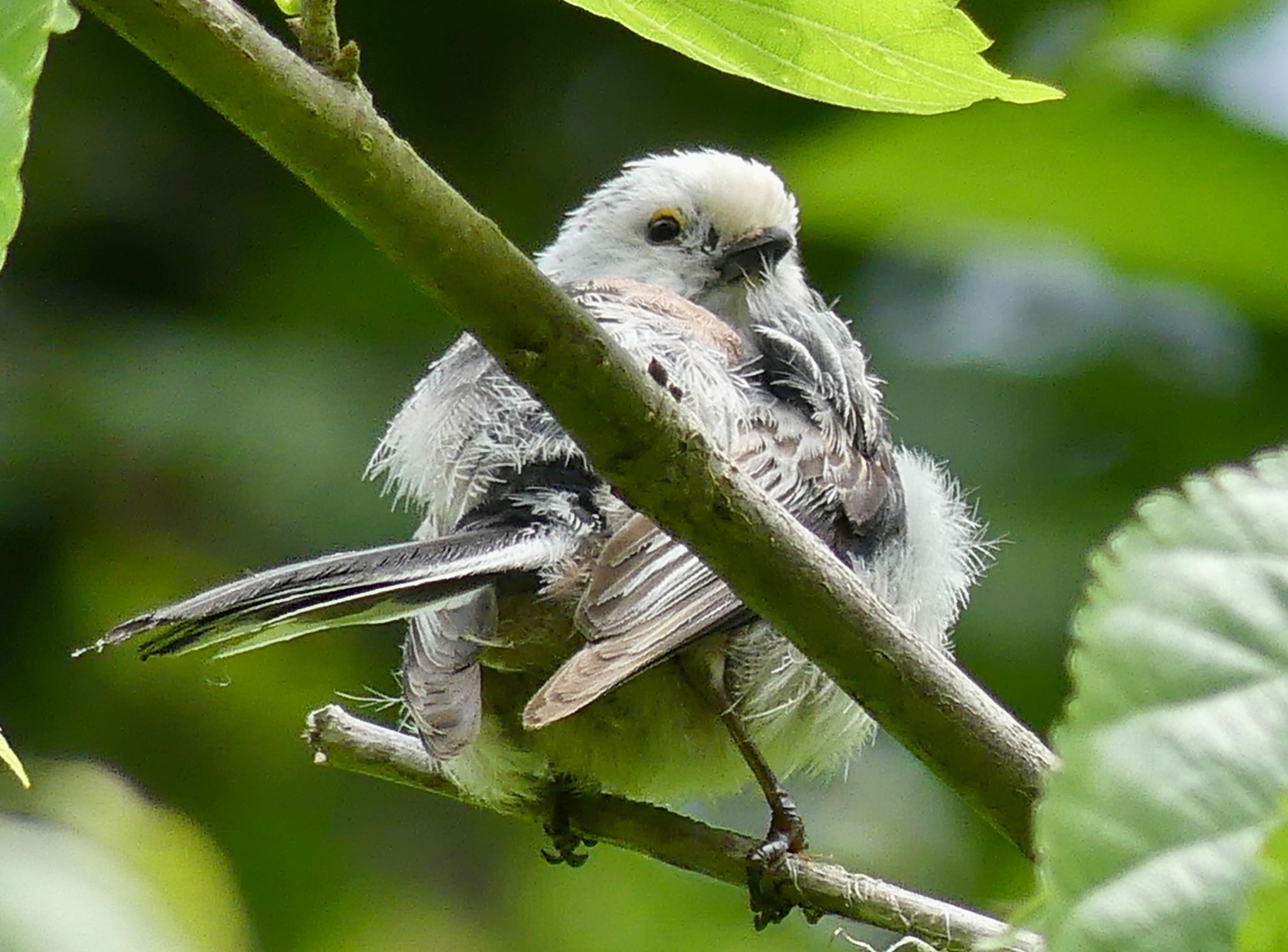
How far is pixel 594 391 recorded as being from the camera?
1.43 metres

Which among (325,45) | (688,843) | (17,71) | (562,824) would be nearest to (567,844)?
(562,824)

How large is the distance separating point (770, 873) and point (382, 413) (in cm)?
283

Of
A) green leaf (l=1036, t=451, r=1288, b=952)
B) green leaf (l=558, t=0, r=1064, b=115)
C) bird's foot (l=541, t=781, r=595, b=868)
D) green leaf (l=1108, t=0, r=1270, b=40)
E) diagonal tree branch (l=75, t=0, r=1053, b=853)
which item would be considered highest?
green leaf (l=1108, t=0, r=1270, b=40)

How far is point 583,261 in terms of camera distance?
4730 millimetres

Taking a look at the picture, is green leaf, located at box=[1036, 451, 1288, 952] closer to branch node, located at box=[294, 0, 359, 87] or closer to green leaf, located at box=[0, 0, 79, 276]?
green leaf, located at box=[0, 0, 79, 276]

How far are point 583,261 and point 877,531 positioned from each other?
156cm

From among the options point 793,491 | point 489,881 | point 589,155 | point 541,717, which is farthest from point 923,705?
point 589,155

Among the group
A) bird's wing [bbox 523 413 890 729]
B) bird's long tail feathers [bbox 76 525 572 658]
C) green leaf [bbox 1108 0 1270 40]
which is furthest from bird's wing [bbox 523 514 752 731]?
green leaf [bbox 1108 0 1270 40]

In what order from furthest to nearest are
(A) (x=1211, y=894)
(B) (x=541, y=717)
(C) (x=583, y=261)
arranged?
1. (C) (x=583, y=261)
2. (B) (x=541, y=717)
3. (A) (x=1211, y=894)

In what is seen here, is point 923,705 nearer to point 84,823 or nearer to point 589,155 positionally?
point 84,823

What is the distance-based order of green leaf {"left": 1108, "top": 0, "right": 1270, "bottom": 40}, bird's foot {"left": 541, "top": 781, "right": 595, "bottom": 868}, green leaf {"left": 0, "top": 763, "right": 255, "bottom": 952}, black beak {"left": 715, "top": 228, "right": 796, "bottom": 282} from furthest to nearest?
black beak {"left": 715, "top": 228, "right": 796, "bottom": 282}
bird's foot {"left": 541, "top": 781, "right": 595, "bottom": 868}
green leaf {"left": 1108, "top": 0, "right": 1270, "bottom": 40}
green leaf {"left": 0, "top": 763, "right": 255, "bottom": 952}

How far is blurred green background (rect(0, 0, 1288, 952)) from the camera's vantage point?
4.60 m

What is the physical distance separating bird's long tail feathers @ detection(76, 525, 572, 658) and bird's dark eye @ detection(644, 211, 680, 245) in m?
1.76

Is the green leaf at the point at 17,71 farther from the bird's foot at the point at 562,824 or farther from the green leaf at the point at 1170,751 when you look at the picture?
the bird's foot at the point at 562,824
